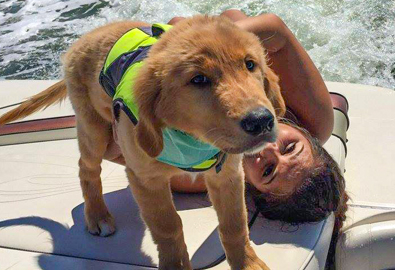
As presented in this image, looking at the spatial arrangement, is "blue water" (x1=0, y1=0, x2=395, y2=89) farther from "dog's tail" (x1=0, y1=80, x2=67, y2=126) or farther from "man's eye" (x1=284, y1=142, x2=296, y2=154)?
"dog's tail" (x1=0, y1=80, x2=67, y2=126)

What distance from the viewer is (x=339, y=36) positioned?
21.1ft

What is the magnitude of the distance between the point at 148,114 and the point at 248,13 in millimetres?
5458

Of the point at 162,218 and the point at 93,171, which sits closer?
the point at 162,218

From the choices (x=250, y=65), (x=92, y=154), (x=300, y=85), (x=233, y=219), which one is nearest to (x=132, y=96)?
(x=250, y=65)

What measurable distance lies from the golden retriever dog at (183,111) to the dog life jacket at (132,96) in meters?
0.06

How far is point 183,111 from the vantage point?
1832mm

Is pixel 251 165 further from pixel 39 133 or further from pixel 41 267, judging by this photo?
pixel 39 133

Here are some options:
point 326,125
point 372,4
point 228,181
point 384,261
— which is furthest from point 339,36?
point 228,181

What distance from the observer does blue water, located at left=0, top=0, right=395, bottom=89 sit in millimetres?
6012

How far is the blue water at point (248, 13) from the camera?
601 cm

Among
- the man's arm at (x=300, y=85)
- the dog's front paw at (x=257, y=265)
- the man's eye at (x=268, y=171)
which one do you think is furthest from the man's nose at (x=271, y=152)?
the dog's front paw at (x=257, y=265)

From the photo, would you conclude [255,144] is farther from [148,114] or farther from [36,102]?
[36,102]

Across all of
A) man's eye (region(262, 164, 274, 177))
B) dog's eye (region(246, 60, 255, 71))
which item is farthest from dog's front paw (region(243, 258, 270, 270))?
dog's eye (region(246, 60, 255, 71))

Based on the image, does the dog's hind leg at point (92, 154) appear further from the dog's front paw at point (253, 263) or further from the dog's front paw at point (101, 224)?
the dog's front paw at point (253, 263)
